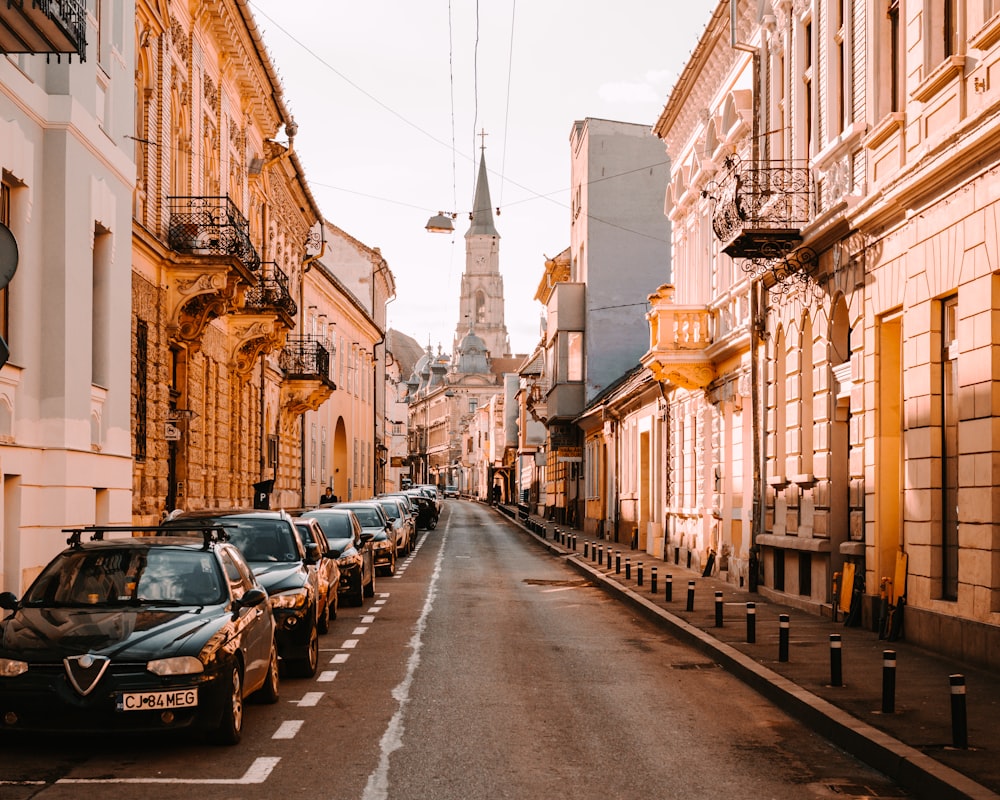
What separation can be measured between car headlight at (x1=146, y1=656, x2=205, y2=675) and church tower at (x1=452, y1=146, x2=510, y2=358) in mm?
173393

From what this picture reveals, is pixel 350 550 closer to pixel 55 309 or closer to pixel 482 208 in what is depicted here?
pixel 55 309

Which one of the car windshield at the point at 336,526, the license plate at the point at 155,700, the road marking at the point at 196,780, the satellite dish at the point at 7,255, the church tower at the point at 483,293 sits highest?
the church tower at the point at 483,293

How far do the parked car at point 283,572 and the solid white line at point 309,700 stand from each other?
0.96 metres

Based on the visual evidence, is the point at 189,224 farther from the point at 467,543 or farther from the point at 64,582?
the point at 467,543

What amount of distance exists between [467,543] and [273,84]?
1833 cm

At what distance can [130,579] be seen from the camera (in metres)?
10.4

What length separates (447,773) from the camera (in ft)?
28.6

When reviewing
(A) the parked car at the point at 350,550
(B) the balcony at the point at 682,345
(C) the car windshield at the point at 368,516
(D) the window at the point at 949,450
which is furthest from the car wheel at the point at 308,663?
(C) the car windshield at the point at 368,516

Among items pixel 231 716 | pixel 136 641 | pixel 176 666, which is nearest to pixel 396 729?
pixel 231 716

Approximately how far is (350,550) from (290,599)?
853cm

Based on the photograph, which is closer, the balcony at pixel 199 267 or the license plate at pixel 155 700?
the license plate at pixel 155 700

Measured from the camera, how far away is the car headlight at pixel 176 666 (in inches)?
352

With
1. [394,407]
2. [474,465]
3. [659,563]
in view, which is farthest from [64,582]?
[474,465]

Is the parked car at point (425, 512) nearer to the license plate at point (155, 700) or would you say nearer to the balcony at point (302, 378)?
the balcony at point (302, 378)
